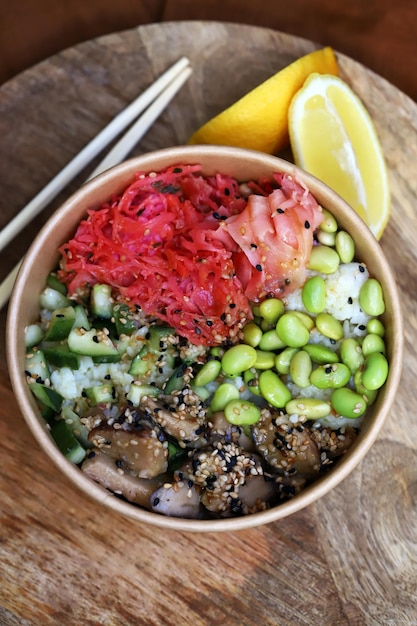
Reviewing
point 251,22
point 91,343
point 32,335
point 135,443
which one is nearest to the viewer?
point 135,443

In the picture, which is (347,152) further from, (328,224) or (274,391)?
(274,391)

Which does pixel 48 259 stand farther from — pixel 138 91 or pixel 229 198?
pixel 138 91

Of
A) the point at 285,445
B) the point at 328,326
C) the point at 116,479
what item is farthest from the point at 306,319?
the point at 116,479

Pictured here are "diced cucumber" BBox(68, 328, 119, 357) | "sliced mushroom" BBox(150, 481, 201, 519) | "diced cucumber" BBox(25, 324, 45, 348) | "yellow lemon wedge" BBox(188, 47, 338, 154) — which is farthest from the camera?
"yellow lemon wedge" BBox(188, 47, 338, 154)

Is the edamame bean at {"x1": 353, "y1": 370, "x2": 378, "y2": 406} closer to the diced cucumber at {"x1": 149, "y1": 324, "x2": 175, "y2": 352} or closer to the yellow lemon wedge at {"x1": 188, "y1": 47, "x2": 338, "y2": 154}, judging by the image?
the diced cucumber at {"x1": 149, "y1": 324, "x2": 175, "y2": 352}

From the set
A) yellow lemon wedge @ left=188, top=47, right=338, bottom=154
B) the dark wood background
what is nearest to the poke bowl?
yellow lemon wedge @ left=188, top=47, right=338, bottom=154

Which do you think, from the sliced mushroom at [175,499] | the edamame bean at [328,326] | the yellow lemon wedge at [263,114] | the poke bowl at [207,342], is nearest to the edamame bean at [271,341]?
the poke bowl at [207,342]
